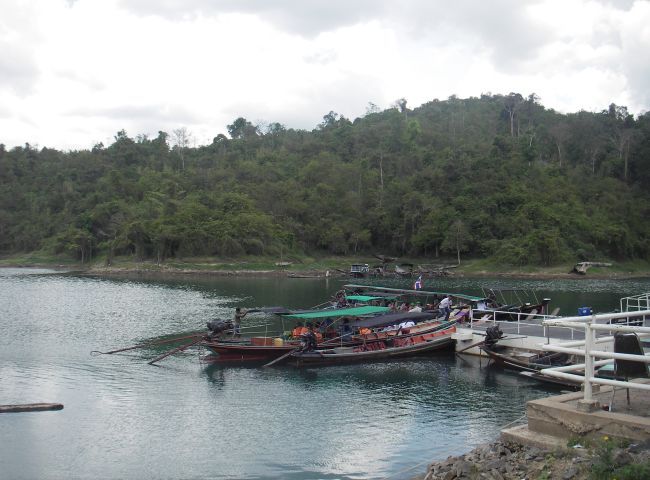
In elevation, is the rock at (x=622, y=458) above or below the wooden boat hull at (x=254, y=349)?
above

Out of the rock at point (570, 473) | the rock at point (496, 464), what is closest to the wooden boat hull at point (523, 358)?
the rock at point (496, 464)

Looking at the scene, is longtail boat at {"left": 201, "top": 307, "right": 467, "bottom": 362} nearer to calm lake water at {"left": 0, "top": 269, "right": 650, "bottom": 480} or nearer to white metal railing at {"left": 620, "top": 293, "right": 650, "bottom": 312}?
calm lake water at {"left": 0, "top": 269, "right": 650, "bottom": 480}

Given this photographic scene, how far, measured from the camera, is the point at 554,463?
8.84 meters

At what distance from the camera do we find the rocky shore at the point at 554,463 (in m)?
7.89

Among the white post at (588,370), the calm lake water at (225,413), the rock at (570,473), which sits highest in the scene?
the white post at (588,370)

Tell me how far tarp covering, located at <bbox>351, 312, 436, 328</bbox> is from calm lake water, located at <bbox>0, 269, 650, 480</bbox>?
8.82 feet

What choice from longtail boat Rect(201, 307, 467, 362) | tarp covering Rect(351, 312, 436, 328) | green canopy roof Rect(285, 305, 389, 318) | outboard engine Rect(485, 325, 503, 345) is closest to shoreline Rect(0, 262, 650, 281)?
green canopy roof Rect(285, 305, 389, 318)

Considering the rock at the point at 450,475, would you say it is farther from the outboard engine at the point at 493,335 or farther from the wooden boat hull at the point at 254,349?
the wooden boat hull at the point at 254,349

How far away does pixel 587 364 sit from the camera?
8.80m

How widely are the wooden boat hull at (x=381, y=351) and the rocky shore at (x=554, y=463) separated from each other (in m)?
17.7

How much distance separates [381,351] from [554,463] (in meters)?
20.8

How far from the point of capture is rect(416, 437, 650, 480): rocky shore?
25.9 ft

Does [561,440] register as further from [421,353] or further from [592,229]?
[592,229]

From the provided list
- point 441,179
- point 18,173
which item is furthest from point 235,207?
point 18,173
